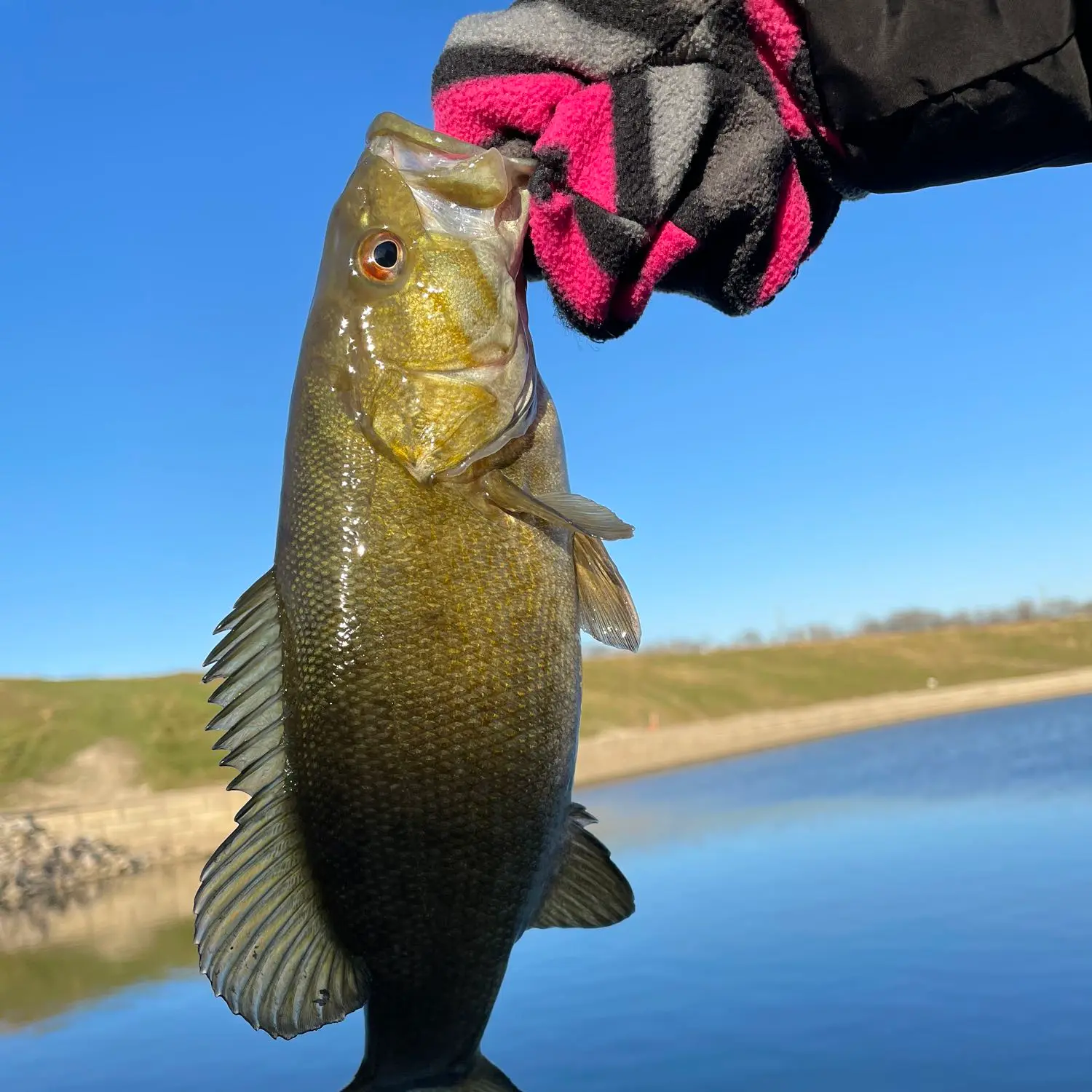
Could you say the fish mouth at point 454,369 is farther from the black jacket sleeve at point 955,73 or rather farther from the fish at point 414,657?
the black jacket sleeve at point 955,73

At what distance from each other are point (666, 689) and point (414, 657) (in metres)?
47.5

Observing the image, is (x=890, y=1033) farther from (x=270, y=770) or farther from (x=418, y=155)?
(x=418, y=155)

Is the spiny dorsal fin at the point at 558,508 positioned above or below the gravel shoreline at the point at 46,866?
above

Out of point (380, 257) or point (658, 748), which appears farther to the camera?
point (658, 748)

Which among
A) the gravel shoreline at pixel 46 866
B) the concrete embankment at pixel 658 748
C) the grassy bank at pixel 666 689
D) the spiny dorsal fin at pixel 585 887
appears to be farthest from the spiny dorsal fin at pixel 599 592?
the grassy bank at pixel 666 689

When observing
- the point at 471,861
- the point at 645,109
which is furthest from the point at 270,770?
the point at 645,109

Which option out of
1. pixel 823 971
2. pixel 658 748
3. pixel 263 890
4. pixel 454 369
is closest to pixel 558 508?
pixel 454 369

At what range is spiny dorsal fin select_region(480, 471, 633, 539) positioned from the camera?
2.20 m

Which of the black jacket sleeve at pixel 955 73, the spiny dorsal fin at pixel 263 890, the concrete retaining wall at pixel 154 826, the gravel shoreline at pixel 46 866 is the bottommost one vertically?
the gravel shoreline at pixel 46 866

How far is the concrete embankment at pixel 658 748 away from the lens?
80.0 feet

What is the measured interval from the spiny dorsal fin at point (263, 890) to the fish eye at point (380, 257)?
84 centimetres

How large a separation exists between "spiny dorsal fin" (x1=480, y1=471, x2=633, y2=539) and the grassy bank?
106 ft

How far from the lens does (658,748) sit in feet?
116

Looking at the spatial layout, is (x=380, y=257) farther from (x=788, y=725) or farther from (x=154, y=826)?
(x=788, y=725)
